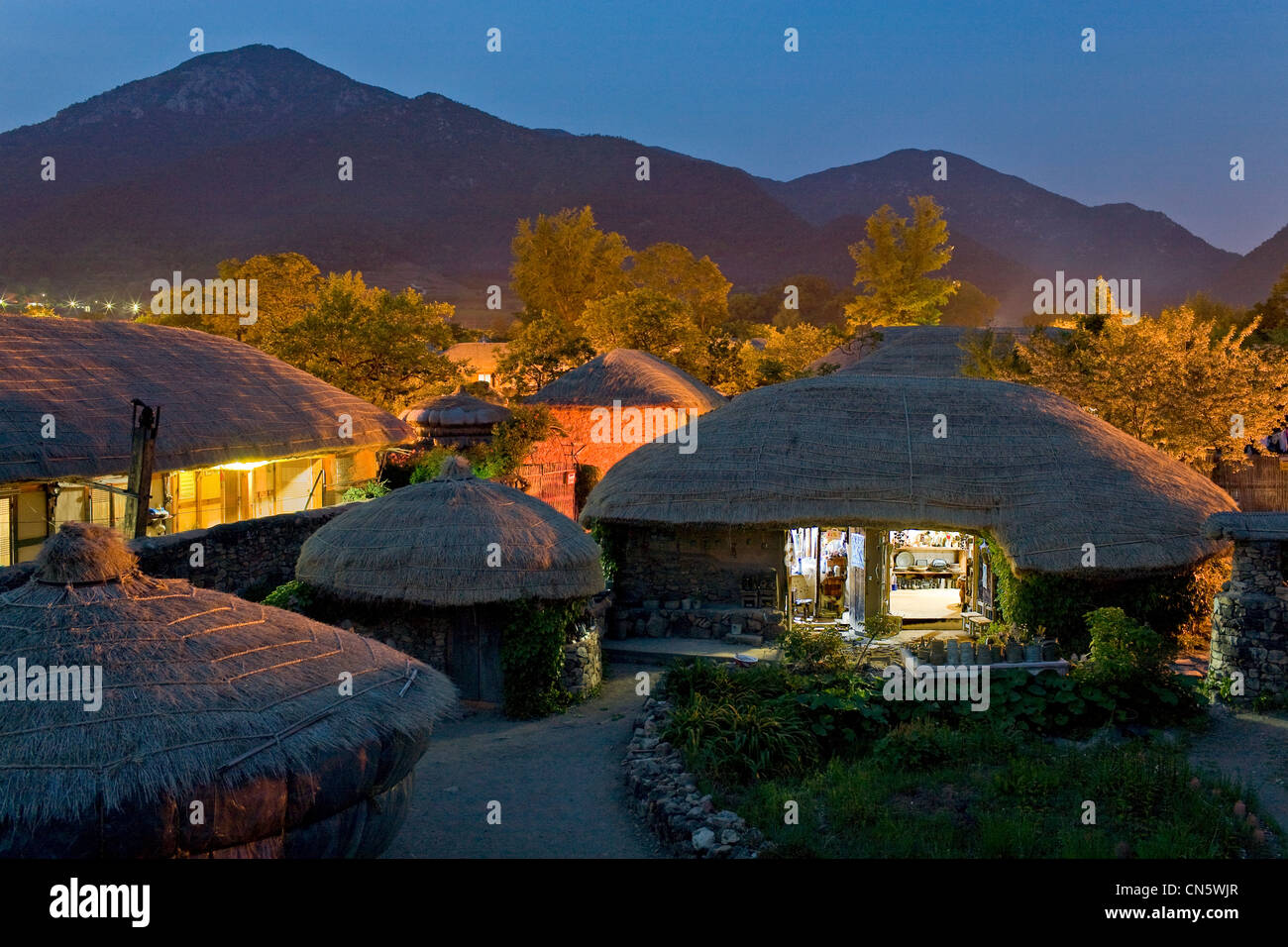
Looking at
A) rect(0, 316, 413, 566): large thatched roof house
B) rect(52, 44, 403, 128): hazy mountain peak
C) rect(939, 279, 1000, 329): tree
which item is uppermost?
rect(52, 44, 403, 128): hazy mountain peak

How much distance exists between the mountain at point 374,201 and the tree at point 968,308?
41058 millimetres

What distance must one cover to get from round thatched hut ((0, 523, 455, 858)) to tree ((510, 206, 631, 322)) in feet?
186

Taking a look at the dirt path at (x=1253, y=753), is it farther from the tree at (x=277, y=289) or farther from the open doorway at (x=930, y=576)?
the tree at (x=277, y=289)

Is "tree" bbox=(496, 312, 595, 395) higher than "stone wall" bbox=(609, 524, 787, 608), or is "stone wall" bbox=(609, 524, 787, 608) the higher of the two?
"tree" bbox=(496, 312, 595, 395)

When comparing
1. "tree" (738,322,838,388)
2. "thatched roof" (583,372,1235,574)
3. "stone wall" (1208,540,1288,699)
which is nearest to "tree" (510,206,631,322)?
"tree" (738,322,838,388)

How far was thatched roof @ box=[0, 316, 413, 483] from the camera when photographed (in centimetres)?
1639

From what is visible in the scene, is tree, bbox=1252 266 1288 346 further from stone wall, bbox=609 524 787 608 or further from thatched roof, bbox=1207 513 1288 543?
thatched roof, bbox=1207 513 1288 543

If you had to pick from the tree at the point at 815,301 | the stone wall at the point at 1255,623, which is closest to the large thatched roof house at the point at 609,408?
the stone wall at the point at 1255,623

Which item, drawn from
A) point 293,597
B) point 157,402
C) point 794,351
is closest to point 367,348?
point 157,402

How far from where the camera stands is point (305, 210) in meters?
127

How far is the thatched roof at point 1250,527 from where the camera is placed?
13.3 metres

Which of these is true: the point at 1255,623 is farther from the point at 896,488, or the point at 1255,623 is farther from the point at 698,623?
the point at 698,623
